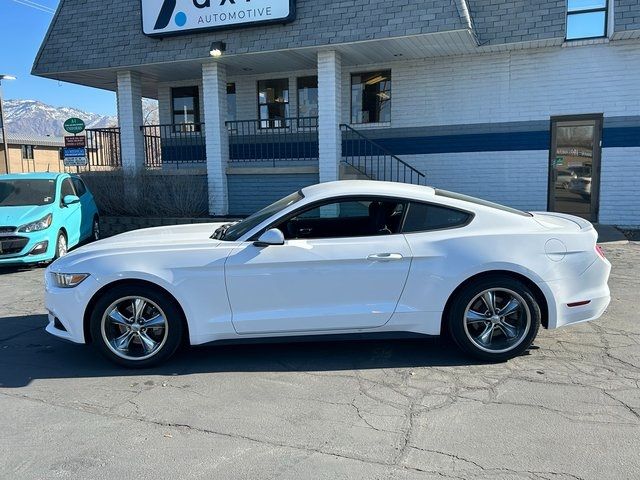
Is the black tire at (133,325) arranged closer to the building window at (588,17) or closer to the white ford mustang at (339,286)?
the white ford mustang at (339,286)

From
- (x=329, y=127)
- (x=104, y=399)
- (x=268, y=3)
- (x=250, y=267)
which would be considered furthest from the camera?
(x=329, y=127)

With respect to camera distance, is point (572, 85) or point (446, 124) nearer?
point (572, 85)

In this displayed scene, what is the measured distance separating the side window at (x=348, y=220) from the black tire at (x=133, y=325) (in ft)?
3.73

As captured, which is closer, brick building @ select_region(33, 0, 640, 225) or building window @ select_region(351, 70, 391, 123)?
brick building @ select_region(33, 0, 640, 225)

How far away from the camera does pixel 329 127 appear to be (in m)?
12.2

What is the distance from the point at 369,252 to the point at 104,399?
89.7 inches

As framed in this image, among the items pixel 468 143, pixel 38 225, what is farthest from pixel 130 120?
pixel 468 143

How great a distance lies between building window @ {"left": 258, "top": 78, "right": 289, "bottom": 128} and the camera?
14842mm

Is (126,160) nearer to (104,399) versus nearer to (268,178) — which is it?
(268,178)

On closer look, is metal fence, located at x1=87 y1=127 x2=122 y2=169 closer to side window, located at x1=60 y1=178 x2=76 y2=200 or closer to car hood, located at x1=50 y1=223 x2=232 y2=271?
side window, located at x1=60 y1=178 x2=76 y2=200

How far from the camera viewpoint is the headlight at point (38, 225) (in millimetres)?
8484

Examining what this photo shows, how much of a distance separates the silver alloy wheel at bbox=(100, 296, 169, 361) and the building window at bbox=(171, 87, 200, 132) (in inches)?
477

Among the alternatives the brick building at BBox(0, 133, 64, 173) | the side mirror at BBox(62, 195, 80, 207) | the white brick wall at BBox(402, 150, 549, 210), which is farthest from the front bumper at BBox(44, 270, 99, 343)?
the brick building at BBox(0, 133, 64, 173)

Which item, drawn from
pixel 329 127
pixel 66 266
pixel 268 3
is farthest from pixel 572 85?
pixel 66 266
